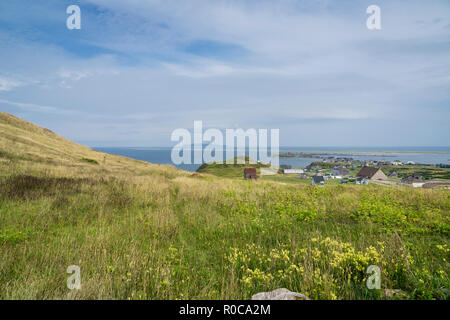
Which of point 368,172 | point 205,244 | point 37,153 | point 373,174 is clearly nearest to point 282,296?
point 205,244

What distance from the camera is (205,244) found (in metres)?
6.06

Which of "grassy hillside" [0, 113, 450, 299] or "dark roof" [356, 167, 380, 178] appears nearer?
"grassy hillside" [0, 113, 450, 299]

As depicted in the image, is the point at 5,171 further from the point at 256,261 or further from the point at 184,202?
the point at 256,261

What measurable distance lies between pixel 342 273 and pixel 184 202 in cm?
825

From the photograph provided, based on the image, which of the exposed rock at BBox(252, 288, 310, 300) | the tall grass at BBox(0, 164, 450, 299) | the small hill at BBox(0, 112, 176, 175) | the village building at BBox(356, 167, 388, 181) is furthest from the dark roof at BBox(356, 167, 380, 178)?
the exposed rock at BBox(252, 288, 310, 300)

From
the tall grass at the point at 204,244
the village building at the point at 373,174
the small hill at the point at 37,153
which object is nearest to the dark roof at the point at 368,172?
the village building at the point at 373,174

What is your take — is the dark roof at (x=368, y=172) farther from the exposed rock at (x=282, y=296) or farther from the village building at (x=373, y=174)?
the exposed rock at (x=282, y=296)

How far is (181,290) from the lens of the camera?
3.84 meters

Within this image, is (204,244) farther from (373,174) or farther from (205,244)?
(373,174)

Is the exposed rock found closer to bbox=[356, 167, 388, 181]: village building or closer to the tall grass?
the tall grass

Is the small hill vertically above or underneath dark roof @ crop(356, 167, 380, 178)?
above

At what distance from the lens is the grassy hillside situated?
3.74m

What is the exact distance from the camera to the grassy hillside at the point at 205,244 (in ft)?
12.3

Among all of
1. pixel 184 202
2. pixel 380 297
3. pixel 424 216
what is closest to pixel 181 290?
pixel 380 297
